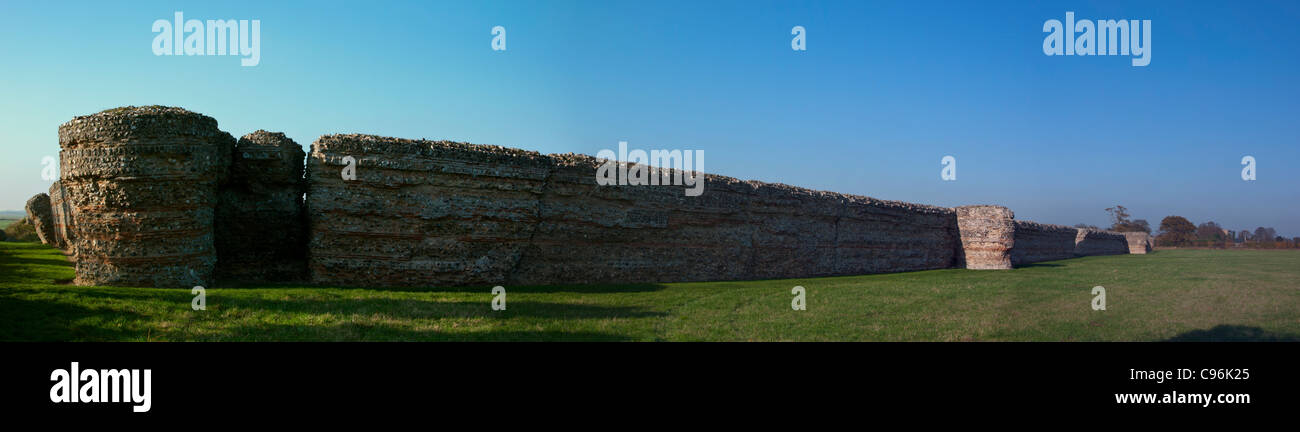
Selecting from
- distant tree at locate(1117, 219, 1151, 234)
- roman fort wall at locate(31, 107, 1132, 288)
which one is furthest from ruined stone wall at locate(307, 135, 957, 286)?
distant tree at locate(1117, 219, 1151, 234)

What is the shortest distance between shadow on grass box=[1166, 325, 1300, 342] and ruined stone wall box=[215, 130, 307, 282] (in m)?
15.0

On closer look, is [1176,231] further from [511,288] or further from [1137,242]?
[511,288]

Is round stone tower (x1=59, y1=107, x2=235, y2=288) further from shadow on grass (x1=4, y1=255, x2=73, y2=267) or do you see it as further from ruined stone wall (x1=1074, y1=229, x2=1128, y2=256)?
ruined stone wall (x1=1074, y1=229, x2=1128, y2=256)

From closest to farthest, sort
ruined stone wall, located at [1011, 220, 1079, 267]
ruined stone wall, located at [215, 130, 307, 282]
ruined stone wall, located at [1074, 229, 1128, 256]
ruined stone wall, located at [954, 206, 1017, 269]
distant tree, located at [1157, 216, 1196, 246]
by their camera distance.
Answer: ruined stone wall, located at [215, 130, 307, 282], ruined stone wall, located at [954, 206, 1017, 269], ruined stone wall, located at [1011, 220, 1079, 267], ruined stone wall, located at [1074, 229, 1128, 256], distant tree, located at [1157, 216, 1196, 246]

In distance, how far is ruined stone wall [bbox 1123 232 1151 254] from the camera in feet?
160

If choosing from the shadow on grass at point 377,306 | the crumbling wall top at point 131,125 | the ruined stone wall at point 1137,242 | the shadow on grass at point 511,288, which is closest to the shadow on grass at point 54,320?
the shadow on grass at point 377,306

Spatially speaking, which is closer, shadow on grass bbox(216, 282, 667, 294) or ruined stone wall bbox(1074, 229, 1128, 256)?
shadow on grass bbox(216, 282, 667, 294)

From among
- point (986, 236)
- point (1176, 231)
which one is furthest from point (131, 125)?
point (1176, 231)

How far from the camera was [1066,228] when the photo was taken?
3853cm

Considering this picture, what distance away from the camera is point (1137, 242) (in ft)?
162

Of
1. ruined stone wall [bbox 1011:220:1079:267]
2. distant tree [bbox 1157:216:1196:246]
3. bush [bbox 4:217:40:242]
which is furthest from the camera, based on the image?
distant tree [bbox 1157:216:1196:246]

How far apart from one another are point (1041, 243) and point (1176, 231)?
140 feet

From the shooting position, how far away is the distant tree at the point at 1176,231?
202ft

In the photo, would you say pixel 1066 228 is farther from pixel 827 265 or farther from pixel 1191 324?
pixel 1191 324
